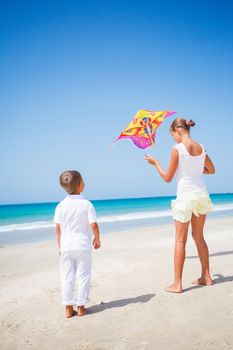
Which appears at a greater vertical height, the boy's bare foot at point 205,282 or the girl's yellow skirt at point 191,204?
the girl's yellow skirt at point 191,204

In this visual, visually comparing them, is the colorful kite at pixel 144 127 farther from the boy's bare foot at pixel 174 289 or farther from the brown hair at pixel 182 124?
the boy's bare foot at pixel 174 289

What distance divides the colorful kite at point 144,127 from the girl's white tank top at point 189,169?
24.6 inches

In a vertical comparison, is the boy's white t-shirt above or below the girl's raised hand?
below

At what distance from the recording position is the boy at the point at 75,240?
3.17 metres

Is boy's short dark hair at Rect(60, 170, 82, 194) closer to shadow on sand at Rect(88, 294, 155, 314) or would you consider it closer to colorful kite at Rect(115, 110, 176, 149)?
colorful kite at Rect(115, 110, 176, 149)

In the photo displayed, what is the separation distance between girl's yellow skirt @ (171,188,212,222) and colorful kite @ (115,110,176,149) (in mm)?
927

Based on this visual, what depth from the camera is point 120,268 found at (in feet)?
16.5

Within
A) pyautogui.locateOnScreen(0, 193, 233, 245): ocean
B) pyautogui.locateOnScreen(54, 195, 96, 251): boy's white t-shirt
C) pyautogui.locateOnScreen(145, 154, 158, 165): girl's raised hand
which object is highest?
pyautogui.locateOnScreen(145, 154, 158, 165): girl's raised hand

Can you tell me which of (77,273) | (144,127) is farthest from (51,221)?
(77,273)

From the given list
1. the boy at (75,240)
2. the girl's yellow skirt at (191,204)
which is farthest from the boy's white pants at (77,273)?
the girl's yellow skirt at (191,204)

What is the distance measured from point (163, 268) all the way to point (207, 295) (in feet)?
4.94

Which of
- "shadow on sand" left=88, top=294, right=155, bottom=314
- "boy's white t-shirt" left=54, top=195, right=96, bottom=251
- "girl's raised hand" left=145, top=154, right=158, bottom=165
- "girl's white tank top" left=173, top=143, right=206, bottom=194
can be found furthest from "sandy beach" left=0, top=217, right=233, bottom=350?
"girl's raised hand" left=145, top=154, right=158, bottom=165

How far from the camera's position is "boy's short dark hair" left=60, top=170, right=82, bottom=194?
129 inches

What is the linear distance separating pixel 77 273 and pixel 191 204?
5.01ft
